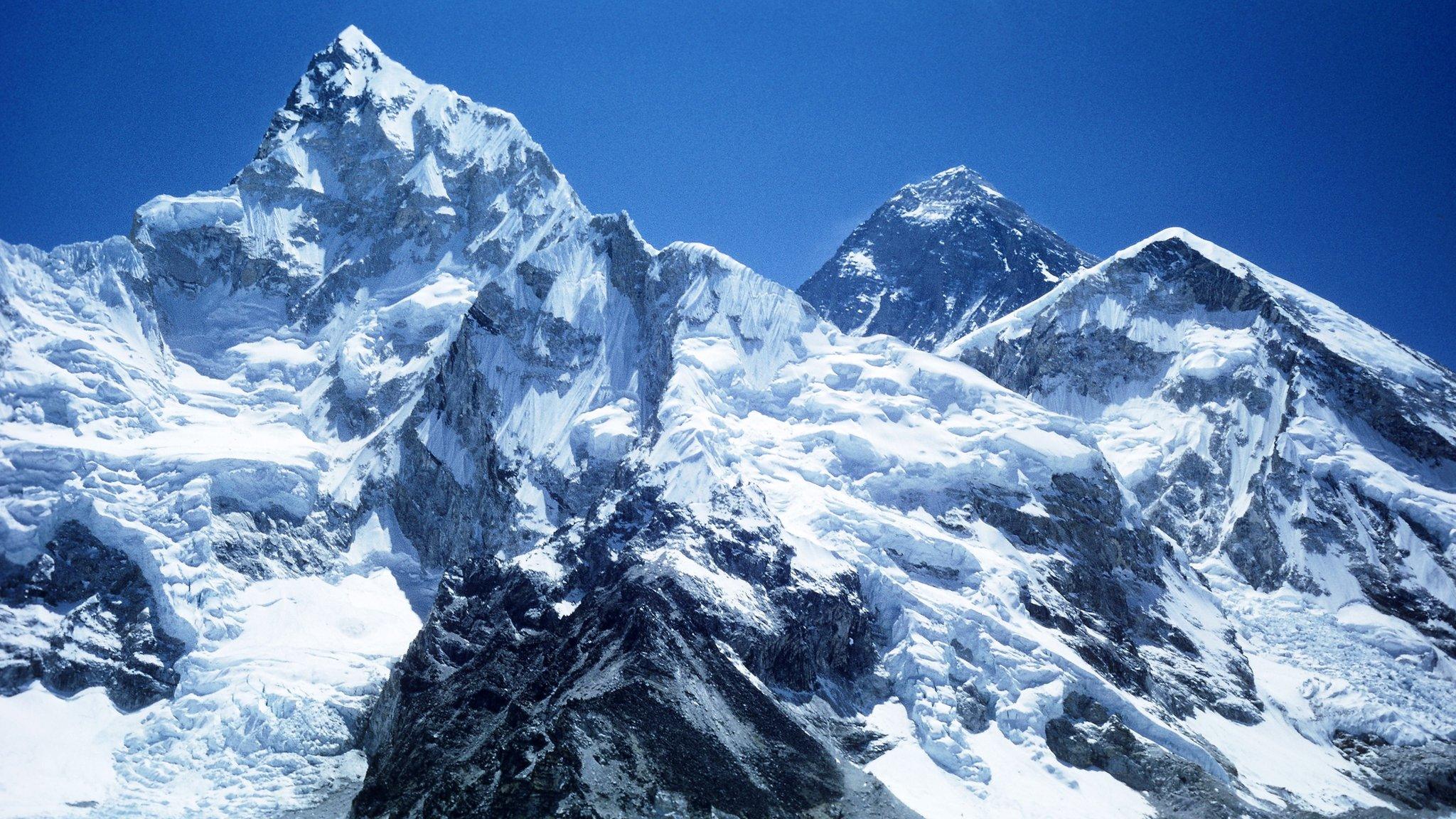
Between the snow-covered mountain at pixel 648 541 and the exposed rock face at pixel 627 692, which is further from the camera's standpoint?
the snow-covered mountain at pixel 648 541

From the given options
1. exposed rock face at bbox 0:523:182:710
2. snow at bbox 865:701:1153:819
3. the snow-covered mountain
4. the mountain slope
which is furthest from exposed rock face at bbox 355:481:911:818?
the mountain slope

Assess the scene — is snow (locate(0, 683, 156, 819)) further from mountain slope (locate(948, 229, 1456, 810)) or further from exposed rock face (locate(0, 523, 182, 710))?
mountain slope (locate(948, 229, 1456, 810))

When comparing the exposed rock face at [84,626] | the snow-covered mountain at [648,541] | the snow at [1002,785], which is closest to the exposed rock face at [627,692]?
the snow-covered mountain at [648,541]

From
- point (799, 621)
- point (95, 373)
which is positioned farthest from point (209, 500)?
point (799, 621)

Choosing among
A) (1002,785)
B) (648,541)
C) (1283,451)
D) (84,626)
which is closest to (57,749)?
(84,626)

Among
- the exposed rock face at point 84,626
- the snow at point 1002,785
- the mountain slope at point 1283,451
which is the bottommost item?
the snow at point 1002,785

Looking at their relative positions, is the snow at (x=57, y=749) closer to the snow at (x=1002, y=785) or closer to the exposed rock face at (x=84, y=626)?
the exposed rock face at (x=84, y=626)

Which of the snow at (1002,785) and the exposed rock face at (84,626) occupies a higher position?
the exposed rock face at (84,626)

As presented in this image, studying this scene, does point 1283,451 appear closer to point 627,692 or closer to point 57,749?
point 627,692

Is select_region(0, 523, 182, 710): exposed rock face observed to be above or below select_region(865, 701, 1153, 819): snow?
above
